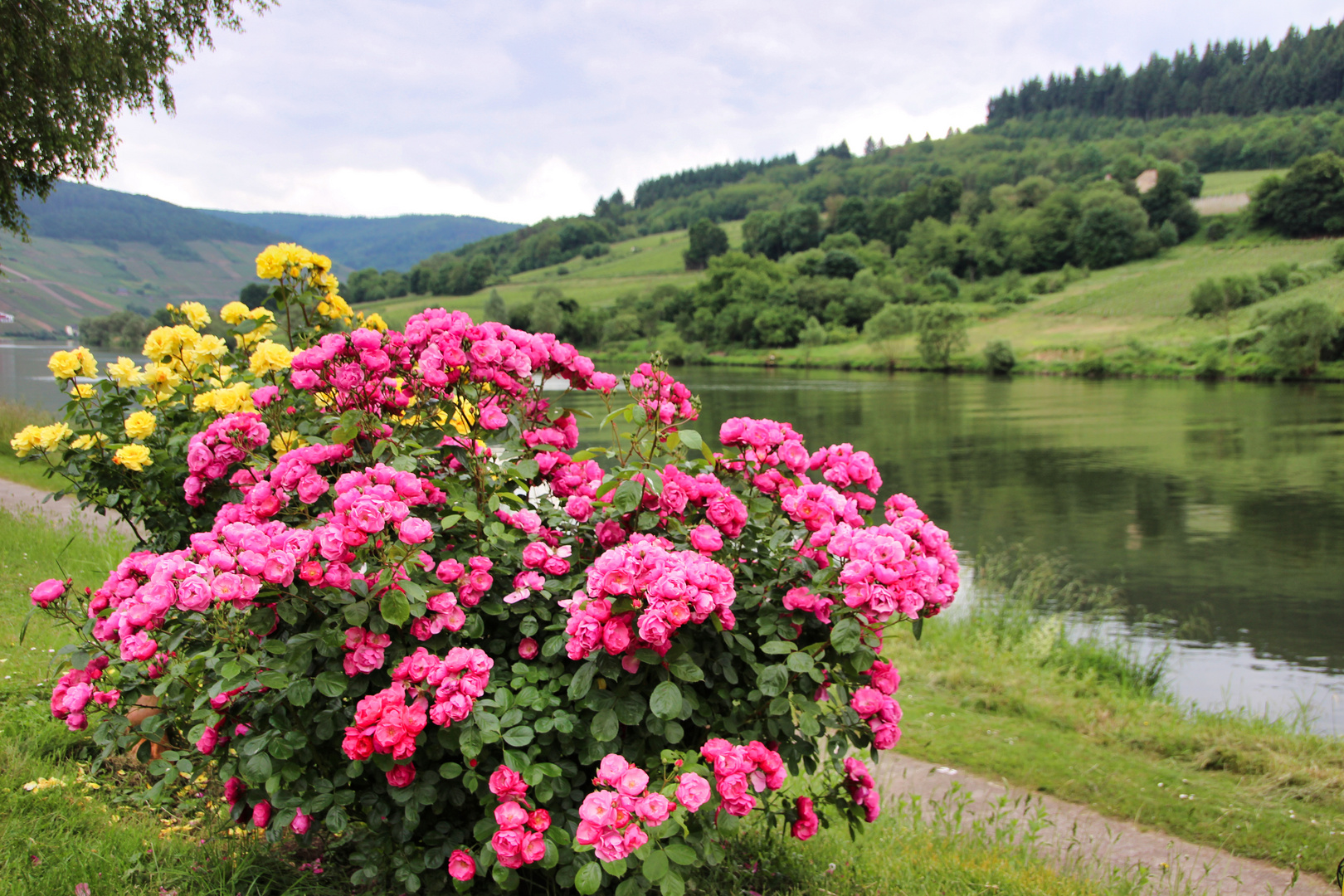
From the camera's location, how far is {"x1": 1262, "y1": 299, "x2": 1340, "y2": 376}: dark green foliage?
46.1 m

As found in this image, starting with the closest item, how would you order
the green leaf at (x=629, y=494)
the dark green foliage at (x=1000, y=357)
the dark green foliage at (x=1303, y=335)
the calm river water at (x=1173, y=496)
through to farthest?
the green leaf at (x=629, y=494) < the calm river water at (x=1173, y=496) < the dark green foliage at (x=1303, y=335) < the dark green foliage at (x=1000, y=357)

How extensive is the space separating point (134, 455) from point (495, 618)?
1.63 m

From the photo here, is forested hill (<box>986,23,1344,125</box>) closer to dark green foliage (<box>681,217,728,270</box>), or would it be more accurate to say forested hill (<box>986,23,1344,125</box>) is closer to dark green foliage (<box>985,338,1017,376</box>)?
dark green foliage (<box>681,217,728,270</box>)

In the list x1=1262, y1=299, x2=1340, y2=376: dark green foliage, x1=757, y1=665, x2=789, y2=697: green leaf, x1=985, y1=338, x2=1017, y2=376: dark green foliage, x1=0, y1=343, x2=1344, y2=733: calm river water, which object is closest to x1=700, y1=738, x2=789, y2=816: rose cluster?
x1=757, y1=665, x2=789, y2=697: green leaf

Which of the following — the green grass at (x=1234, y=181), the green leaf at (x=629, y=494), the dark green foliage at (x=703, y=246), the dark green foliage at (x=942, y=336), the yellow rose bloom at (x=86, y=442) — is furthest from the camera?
the dark green foliage at (x=703, y=246)

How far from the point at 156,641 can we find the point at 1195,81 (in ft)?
704

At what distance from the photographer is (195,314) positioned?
4180 mm

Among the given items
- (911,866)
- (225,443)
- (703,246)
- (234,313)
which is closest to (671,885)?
(911,866)

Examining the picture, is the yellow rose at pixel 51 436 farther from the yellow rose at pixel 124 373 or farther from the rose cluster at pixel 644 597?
the rose cluster at pixel 644 597

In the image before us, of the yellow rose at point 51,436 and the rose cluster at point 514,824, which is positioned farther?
the yellow rose at point 51,436

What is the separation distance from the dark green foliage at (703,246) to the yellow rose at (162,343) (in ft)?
419

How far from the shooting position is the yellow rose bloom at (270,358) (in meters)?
3.45

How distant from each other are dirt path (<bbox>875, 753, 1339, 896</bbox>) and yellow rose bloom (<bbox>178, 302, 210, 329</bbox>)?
4449mm

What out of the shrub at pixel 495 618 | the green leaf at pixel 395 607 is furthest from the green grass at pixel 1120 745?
the green leaf at pixel 395 607
